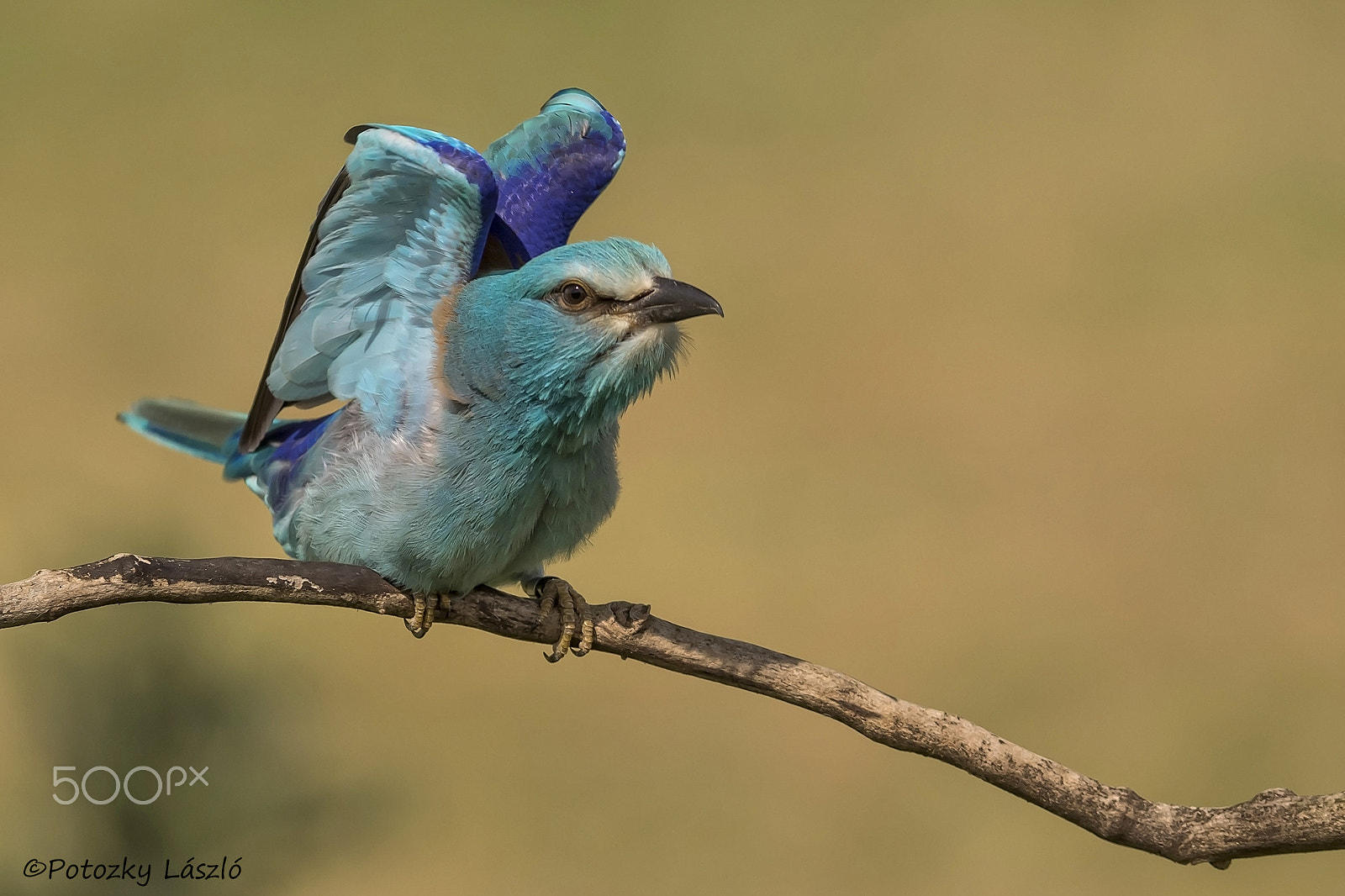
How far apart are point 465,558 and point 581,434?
6.8 inches

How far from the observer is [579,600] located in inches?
50.7

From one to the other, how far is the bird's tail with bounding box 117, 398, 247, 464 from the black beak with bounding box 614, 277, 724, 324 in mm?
701

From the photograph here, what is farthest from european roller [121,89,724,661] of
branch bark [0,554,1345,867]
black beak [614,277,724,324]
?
branch bark [0,554,1345,867]

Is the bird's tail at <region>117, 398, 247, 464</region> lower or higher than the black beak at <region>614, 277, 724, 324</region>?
lower

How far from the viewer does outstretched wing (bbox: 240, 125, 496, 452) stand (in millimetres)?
1207

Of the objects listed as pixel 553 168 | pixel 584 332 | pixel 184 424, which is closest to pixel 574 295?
pixel 584 332

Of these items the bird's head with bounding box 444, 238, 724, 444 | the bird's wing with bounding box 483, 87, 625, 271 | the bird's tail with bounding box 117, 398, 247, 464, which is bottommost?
the bird's tail with bounding box 117, 398, 247, 464

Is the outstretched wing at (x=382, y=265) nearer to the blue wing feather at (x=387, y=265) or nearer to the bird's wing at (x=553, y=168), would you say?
the blue wing feather at (x=387, y=265)

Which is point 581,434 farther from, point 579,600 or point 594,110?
point 594,110

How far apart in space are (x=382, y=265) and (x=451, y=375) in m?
A: 0.16

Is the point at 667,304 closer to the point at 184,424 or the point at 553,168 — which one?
the point at 553,168

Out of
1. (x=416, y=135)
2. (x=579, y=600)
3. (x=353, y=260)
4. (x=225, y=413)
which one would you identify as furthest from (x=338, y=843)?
(x=416, y=135)

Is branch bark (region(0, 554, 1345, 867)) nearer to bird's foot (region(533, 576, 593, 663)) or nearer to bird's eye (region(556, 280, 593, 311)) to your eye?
bird's foot (region(533, 576, 593, 663))

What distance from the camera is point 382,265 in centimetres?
129
